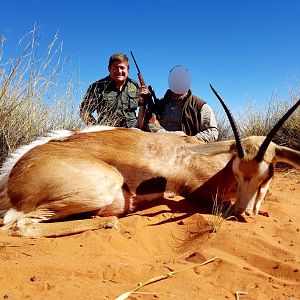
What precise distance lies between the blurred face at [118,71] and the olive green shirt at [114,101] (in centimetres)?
18

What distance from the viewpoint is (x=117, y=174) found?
14.5 ft

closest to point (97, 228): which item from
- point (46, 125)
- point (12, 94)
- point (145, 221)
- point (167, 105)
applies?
point (145, 221)

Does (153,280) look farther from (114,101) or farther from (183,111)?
(114,101)

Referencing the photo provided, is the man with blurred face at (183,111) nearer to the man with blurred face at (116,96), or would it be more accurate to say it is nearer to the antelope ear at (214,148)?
the man with blurred face at (116,96)

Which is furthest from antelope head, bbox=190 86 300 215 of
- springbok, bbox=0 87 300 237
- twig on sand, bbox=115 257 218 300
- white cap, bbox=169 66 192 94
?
white cap, bbox=169 66 192 94

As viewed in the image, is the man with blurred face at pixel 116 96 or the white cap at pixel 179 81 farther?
the man with blurred face at pixel 116 96

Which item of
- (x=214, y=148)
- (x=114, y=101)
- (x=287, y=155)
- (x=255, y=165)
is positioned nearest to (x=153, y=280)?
(x=255, y=165)

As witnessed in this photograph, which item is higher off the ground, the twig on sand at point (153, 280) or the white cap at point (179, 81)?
the white cap at point (179, 81)

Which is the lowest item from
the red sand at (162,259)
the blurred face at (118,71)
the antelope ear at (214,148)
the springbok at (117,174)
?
the red sand at (162,259)

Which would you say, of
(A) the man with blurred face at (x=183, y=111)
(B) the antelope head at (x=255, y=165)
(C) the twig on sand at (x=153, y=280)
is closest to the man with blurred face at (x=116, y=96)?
(A) the man with blurred face at (x=183, y=111)

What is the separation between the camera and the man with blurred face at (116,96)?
8.22 meters

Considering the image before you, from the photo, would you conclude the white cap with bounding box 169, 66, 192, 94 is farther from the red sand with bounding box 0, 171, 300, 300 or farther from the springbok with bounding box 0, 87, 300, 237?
the red sand with bounding box 0, 171, 300, 300

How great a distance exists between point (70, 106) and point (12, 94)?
1.74 meters

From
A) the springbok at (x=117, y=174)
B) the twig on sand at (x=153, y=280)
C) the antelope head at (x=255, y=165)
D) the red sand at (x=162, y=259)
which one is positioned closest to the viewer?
the twig on sand at (x=153, y=280)
